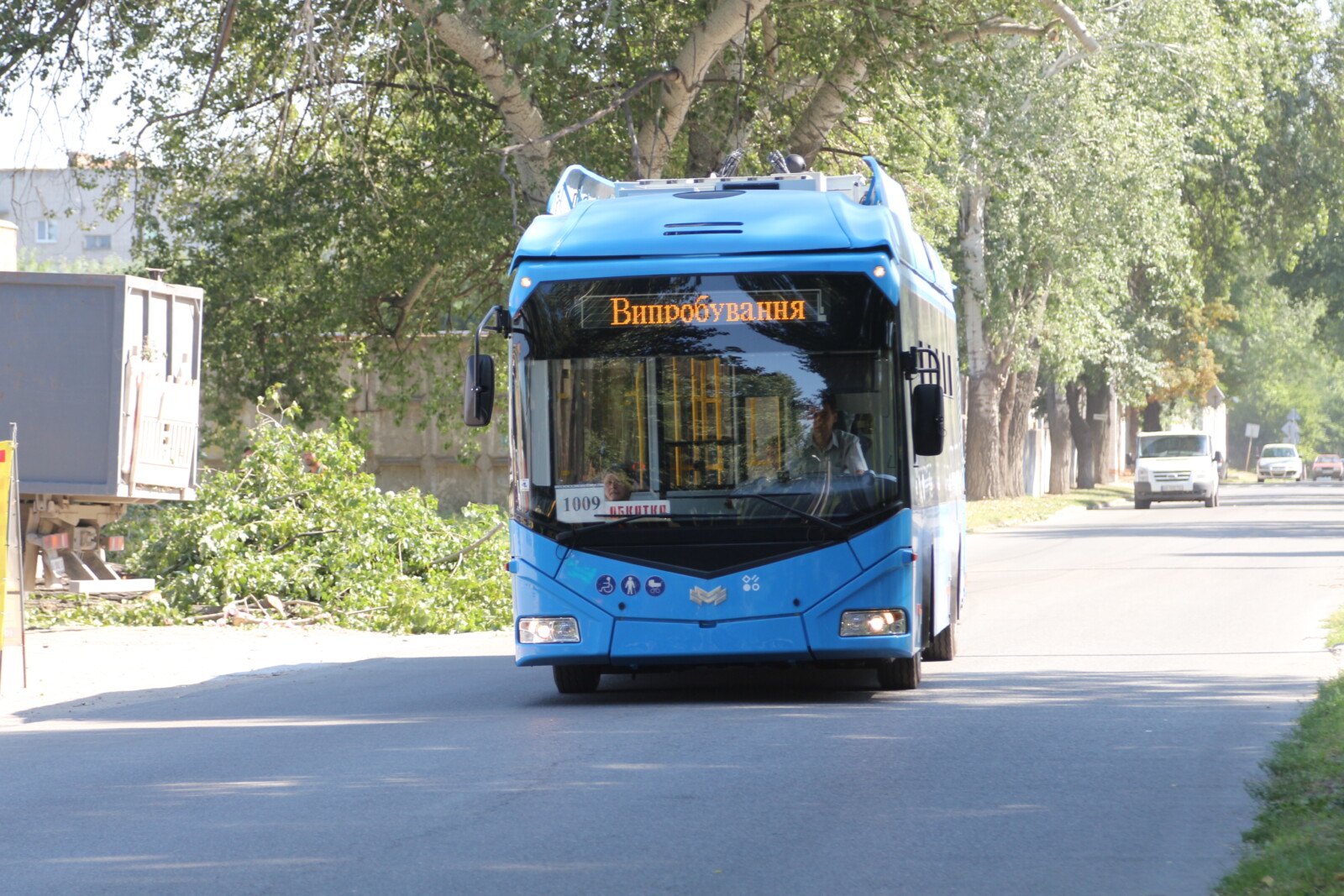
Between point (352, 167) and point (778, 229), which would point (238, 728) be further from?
point (352, 167)

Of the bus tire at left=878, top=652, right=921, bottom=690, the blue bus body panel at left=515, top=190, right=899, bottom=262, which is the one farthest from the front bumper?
the blue bus body panel at left=515, top=190, right=899, bottom=262

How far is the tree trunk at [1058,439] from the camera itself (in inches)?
2186

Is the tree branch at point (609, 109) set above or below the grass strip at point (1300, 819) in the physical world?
above

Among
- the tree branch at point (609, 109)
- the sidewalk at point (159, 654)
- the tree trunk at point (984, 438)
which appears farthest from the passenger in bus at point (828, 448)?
the tree trunk at point (984, 438)

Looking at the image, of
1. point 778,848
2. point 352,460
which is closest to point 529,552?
point 778,848

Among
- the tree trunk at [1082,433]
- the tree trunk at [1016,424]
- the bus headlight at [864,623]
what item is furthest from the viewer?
the tree trunk at [1082,433]

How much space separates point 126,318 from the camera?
1698 centimetres

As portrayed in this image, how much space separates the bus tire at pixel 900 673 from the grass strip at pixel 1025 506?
19.3 m

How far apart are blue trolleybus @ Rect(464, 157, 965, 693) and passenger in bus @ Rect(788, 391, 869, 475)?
0.01m

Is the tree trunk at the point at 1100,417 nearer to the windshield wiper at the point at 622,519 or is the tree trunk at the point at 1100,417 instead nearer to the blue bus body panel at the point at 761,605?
the blue bus body panel at the point at 761,605

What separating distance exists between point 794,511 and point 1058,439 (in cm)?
4676

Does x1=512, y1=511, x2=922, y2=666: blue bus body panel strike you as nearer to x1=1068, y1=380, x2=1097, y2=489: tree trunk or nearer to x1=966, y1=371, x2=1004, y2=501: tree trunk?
x1=966, y1=371, x2=1004, y2=501: tree trunk

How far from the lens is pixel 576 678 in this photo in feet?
38.2

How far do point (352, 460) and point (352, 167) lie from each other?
5.76m
